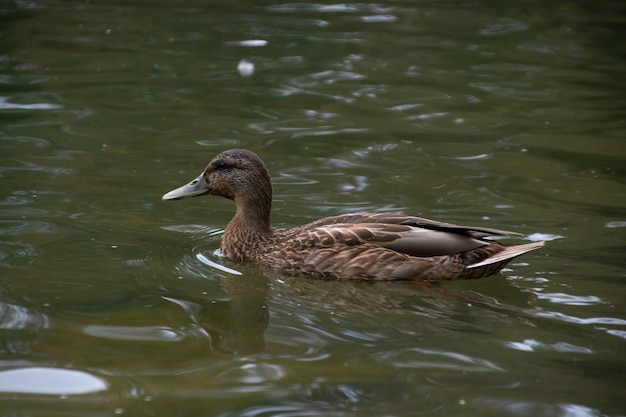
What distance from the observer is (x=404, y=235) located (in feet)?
26.1

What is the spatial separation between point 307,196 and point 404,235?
1.87 meters

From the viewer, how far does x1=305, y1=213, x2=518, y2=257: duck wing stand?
309 inches

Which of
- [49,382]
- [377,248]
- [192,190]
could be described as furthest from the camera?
[192,190]

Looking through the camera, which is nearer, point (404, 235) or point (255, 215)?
point (404, 235)

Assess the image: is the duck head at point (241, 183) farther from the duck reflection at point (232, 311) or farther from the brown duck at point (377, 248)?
the duck reflection at point (232, 311)

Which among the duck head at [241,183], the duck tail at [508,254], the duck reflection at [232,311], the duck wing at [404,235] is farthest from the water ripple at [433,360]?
the duck head at [241,183]

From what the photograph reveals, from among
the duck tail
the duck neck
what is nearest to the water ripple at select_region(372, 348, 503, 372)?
the duck tail

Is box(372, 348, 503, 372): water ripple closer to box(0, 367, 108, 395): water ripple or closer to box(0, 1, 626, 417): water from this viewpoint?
box(0, 1, 626, 417): water

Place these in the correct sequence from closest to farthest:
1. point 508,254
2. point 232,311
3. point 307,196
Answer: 1. point 232,311
2. point 508,254
3. point 307,196

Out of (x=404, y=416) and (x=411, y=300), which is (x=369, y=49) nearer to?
(x=411, y=300)

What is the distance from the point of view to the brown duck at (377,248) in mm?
Answer: 7852

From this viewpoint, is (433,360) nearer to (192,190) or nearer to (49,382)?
(49,382)

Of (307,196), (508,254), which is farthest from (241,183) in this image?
(508,254)

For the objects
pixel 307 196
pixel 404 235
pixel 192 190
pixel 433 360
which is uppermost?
pixel 192 190
